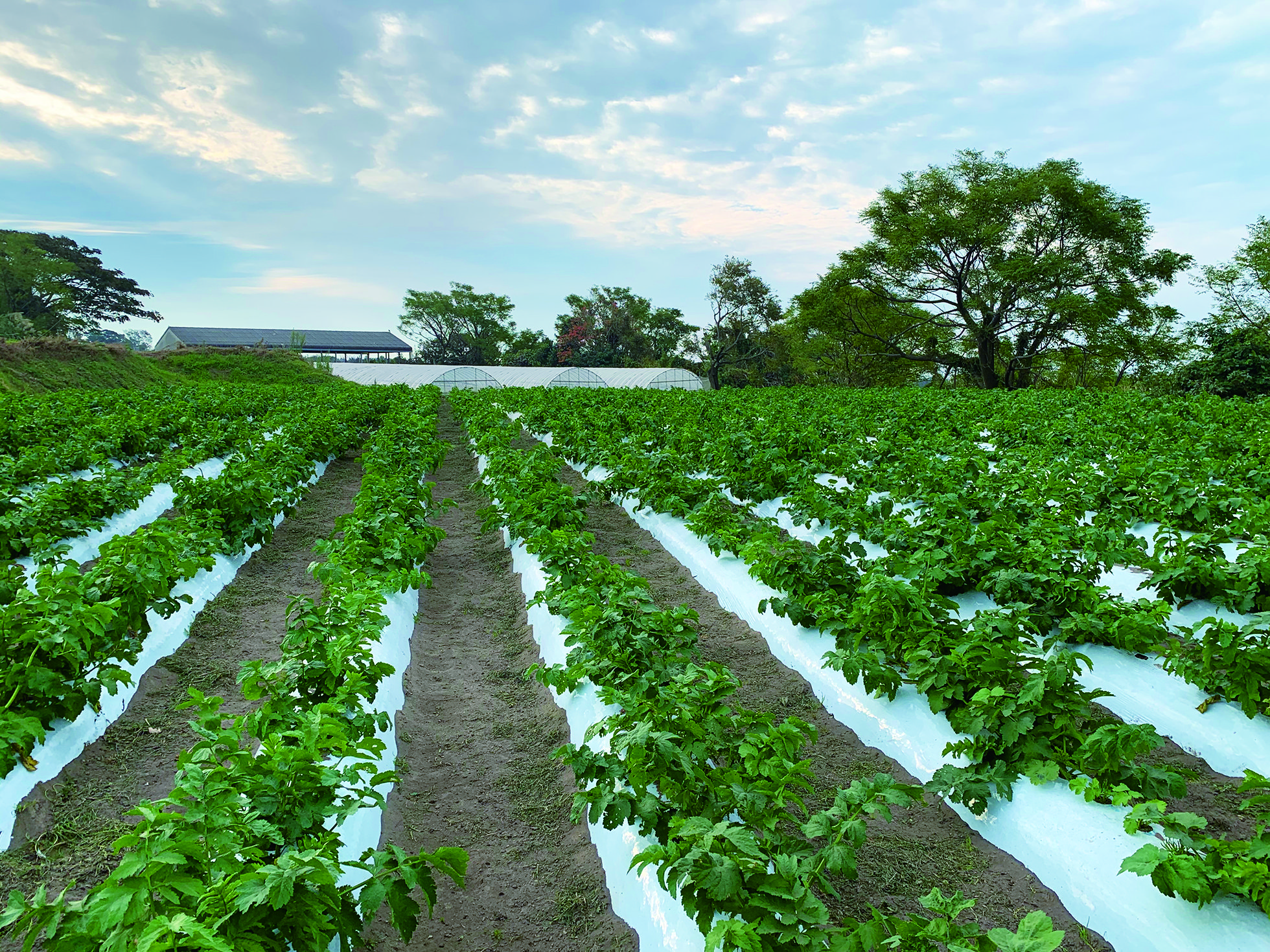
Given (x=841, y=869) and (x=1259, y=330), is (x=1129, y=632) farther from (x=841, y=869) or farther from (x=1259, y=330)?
(x=1259, y=330)

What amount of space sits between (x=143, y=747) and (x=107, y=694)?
68cm

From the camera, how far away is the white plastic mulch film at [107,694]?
11.9 ft

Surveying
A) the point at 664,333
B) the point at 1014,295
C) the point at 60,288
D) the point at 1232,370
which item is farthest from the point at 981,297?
the point at 60,288

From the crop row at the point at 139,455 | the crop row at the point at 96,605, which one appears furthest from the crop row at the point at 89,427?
the crop row at the point at 96,605

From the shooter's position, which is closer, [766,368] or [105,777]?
[105,777]

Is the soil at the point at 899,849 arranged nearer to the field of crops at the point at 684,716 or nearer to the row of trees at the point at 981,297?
the field of crops at the point at 684,716

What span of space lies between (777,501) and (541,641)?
3.92 meters

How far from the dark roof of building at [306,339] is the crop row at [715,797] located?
65.2 m

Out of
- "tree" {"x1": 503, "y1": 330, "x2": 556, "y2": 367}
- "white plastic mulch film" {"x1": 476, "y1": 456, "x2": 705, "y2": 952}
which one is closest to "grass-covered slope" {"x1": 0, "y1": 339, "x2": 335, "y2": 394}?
"tree" {"x1": 503, "y1": 330, "x2": 556, "y2": 367}

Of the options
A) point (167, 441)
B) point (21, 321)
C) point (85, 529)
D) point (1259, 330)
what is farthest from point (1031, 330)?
point (21, 321)

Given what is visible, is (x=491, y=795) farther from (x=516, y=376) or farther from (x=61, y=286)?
(x=61, y=286)

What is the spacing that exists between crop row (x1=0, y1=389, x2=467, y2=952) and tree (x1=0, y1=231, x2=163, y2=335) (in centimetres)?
4757

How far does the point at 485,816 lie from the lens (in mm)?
3873

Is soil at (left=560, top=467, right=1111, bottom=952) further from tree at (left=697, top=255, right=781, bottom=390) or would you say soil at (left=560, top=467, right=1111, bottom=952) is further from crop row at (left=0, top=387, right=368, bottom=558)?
tree at (left=697, top=255, right=781, bottom=390)
